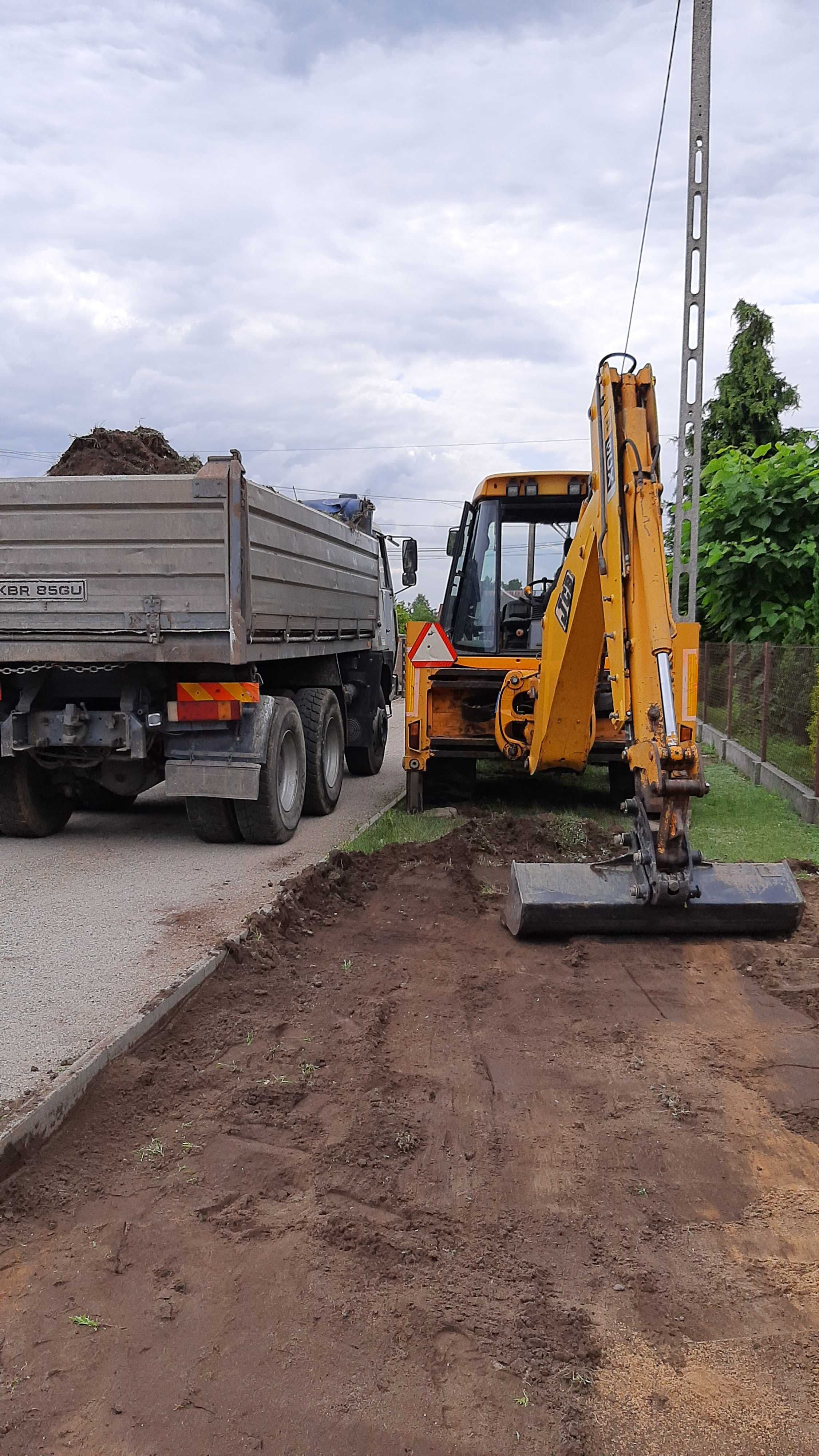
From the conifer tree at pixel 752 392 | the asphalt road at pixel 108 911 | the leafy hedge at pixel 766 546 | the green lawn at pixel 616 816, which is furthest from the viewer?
the conifer tree at pixel 752 392

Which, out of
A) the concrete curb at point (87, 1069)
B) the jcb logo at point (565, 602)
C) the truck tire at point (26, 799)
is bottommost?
the concrete curb at point (87, 1069)

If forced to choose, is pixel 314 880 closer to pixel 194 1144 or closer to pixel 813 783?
pixel 194 1144

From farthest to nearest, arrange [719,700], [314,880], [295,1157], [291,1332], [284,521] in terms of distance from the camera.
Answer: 1. [719,700]
2. [284,521]
3. [314,880]
4. [295,1157]
5. [291,1332]

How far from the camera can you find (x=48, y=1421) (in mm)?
2357

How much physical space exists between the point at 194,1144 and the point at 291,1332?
1.04m

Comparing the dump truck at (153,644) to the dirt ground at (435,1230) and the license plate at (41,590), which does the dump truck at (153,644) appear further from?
the dirt ground at (435,1230)

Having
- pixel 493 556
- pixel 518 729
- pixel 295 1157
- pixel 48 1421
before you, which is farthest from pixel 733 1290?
pixel 493 556

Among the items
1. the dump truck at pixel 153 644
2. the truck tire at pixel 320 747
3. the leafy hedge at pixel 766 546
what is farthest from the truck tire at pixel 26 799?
the leafy hedge at pixel 766 546

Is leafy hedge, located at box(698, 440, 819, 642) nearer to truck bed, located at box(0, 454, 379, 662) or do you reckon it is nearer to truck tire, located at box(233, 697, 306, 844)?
truck tire, located at box(233, 697, 306, 844)

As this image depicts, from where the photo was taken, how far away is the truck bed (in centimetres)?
742

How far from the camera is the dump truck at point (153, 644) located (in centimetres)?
746

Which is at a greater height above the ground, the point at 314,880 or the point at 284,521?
the point at 284,521

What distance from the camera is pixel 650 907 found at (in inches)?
215

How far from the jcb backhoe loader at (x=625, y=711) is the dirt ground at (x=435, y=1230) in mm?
466
